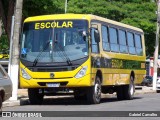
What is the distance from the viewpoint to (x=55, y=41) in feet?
66.3

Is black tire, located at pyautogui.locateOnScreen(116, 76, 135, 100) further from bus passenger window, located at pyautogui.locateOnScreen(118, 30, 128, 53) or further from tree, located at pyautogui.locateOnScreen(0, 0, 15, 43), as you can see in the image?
tree, located at pyautogui.locateOnScreen(0, 0, 15, 43)

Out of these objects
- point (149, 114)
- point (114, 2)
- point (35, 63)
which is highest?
point (114, 2)

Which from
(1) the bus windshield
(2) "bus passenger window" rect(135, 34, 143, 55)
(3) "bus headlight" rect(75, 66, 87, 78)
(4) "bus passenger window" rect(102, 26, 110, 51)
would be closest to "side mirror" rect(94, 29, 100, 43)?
(1) the bus windshield

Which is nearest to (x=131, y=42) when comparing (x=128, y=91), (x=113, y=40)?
(x=128, y=91)

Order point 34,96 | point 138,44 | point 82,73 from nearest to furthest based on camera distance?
point 82,73
point 34,96
point 138,44

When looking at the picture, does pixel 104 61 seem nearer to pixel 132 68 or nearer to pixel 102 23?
pixel 102 23

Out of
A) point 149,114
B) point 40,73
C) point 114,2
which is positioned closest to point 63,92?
point 40,73

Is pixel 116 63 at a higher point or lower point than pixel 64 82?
higher

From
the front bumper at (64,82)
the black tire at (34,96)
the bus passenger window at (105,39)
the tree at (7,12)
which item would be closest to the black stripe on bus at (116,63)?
the bus passenger window at (105,39)

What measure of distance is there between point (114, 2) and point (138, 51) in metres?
20.3

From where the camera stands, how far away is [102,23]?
22016mm

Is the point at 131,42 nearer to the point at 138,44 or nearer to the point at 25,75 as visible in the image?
the point at 138,44

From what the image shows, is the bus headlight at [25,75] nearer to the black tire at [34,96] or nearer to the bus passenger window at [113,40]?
the black tire at [34,96]

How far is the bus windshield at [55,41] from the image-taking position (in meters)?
20.0
